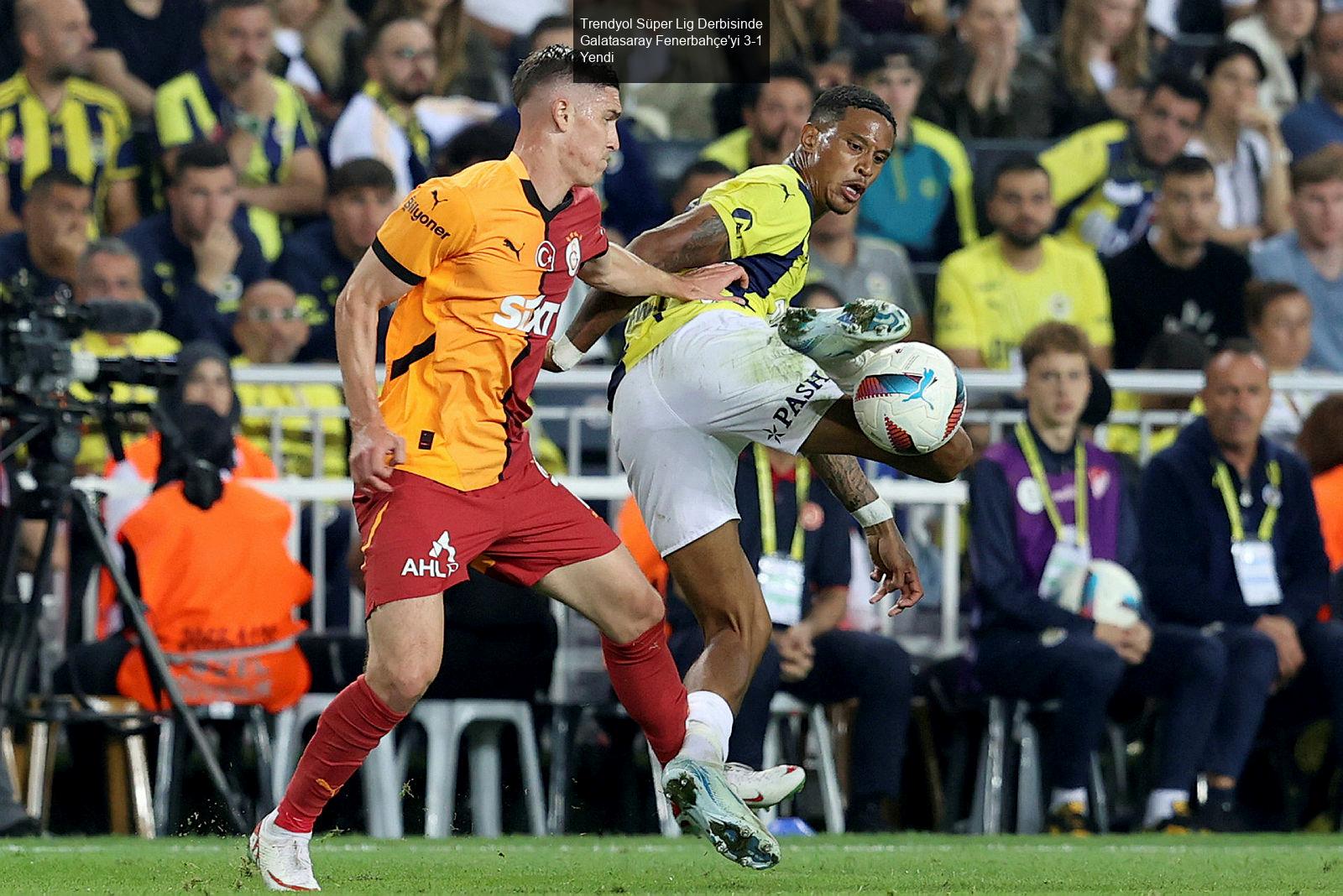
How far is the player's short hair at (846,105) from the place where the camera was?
586 cm

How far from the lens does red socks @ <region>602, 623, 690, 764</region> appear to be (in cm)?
551

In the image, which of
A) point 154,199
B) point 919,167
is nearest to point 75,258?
point 154,199

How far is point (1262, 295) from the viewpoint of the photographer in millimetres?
10078

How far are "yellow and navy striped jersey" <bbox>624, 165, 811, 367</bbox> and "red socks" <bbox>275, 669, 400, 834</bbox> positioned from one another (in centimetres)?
130

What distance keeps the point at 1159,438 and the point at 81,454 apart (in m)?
4.71

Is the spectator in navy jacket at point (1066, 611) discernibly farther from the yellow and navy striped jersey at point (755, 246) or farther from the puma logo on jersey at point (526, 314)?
the puma logo on jersey at point (526, 314)

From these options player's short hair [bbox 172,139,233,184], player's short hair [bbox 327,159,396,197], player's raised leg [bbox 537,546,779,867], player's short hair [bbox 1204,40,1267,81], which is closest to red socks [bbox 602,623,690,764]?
player's raised leg [bbox 537,546,779,867]

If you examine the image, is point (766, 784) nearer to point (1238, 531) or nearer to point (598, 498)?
point (598, 498)

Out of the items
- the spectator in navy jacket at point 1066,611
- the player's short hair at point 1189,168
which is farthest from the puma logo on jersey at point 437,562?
the player's short hair at point 1189,168

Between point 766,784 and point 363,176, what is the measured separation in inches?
195

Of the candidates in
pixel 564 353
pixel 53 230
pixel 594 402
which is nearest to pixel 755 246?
pixel 564 353

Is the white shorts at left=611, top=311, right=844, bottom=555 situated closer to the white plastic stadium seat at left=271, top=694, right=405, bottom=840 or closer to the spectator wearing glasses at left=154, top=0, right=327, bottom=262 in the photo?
the white plastic stadium seat at left=271, top=694, right=405, bottom=840

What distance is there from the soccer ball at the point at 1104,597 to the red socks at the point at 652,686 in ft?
10.2

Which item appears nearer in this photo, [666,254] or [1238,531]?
[666,254]
